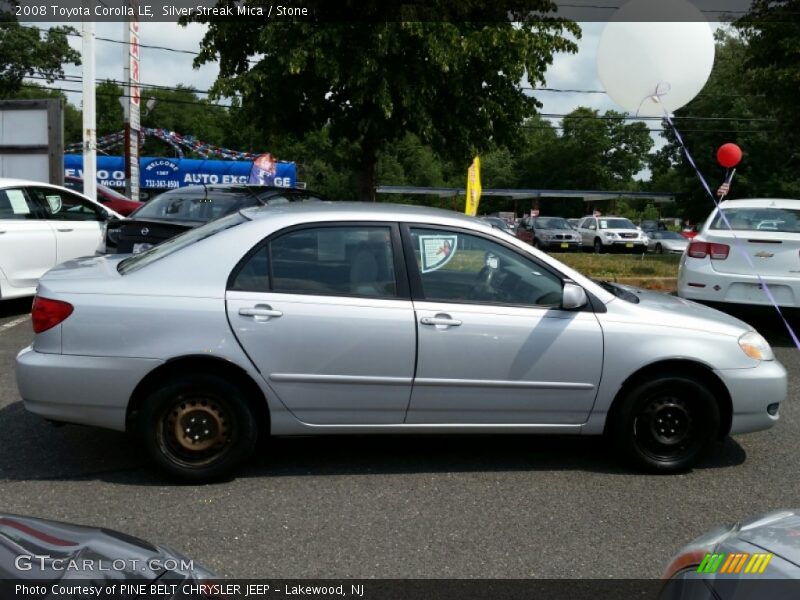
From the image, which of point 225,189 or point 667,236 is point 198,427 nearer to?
point 225,189

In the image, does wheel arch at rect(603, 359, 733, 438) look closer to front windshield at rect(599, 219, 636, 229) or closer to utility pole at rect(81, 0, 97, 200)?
utility pole at rect(81, 0, 97, 200)

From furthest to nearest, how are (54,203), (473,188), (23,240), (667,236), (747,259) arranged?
1. (667,236)
2. (473,188)
3. (54,203)
4. (23,240)
5. (747,259)

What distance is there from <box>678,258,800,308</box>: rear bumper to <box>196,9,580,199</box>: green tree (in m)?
4.90

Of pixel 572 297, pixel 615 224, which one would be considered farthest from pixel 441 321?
pixel 615 224

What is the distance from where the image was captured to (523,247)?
14.4 feet

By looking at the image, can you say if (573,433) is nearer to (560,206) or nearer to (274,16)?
(274,16)

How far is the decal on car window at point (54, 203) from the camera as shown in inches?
364

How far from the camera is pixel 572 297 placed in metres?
4.18

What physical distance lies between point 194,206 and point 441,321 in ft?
18.5

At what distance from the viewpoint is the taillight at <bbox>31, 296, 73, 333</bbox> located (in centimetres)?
402

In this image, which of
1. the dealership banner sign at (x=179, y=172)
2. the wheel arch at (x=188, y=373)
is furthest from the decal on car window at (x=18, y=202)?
the dealership banner sign at (x=179, y=172)

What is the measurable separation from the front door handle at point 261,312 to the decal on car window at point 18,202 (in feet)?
20.1

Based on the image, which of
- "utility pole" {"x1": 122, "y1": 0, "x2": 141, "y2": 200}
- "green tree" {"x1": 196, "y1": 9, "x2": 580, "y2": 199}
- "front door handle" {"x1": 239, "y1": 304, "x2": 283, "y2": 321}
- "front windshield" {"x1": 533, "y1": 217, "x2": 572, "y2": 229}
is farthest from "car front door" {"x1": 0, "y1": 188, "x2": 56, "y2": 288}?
"front windshield" {"x1": 533, "y1": 217, "x2": 572, "y2": 229}

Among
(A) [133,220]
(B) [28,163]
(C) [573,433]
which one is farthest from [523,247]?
(B) [28,163]
